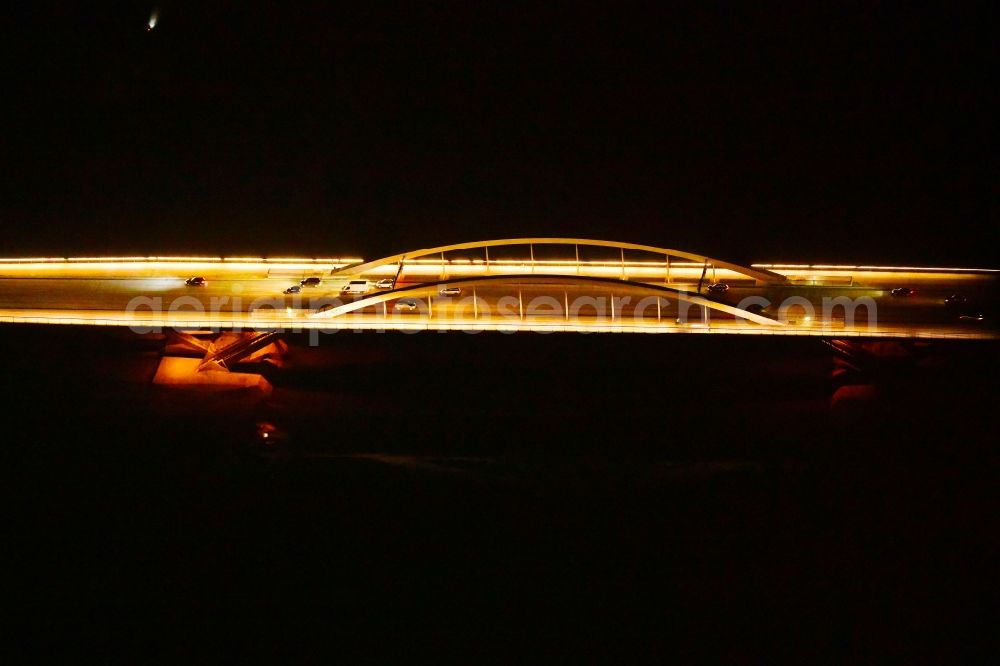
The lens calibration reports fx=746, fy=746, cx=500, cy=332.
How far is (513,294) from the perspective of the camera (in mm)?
12656

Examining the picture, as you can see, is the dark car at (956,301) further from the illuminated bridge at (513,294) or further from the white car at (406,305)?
the white car at (406,305)

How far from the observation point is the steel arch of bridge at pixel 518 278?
11.4 m

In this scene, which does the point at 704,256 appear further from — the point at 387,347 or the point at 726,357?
the point at 387,347

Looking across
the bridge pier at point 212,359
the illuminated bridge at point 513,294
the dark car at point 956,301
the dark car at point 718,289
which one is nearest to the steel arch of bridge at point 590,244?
the illuminated bridge at point 513,294

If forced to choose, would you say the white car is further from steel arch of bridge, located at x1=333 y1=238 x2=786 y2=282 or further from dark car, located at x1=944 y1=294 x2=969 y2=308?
dark car, located at x1=944 y1=294 x2=969 y2=308

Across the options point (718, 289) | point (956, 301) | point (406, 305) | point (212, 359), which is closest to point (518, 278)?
point (406, 305)

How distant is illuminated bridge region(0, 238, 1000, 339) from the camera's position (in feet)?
37.9

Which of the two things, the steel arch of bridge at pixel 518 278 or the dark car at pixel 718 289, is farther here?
the dark car at pixel 718 289

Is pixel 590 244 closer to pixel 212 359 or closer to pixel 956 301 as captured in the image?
pixel 956 301

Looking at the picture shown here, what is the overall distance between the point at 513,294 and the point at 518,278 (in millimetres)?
1119

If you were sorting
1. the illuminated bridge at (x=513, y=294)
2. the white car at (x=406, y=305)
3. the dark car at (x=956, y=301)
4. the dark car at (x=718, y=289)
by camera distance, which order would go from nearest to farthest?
the illuminated bridge at (x=513, y=294) → the white car at (x=406, y=305) → the dark car at (x=956, y=301) → the dark car at (x=718, y=289)

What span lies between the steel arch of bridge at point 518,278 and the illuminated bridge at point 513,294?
2 cm

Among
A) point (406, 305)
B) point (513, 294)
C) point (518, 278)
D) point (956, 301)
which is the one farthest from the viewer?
point (513, 294)

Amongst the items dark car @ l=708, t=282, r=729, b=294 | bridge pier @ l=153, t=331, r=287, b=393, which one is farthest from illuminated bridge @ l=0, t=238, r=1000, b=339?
bridge pier @ l=153, t=331, r=287, b=393
